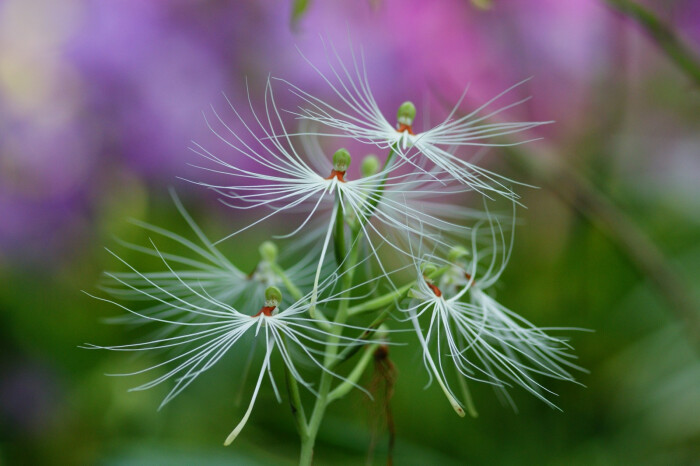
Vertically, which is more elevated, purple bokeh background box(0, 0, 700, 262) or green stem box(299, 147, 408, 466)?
purple bokeh background box(0, 0, 700, 262)

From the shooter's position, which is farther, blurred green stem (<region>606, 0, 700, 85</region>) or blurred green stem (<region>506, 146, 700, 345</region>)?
blurred green stem (<region>506, 146, 700, 345</region>)

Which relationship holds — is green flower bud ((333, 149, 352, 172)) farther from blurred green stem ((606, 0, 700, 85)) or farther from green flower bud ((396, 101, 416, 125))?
blurred green stem ((606, 0, 700, 85))

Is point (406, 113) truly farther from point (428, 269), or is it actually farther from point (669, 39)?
point (669, 39)

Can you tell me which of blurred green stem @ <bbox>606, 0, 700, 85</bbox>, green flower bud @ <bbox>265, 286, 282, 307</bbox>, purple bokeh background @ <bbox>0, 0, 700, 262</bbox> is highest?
purple bokeh background @ <bbox>0, 0, 700, 262</bbox>

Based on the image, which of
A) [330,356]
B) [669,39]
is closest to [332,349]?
[330,356]

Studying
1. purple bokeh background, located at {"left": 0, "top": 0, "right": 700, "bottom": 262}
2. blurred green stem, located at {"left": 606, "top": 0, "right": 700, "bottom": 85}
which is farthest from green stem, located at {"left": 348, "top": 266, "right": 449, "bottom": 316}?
purple bokeh background, located at {"left": 0, "top": 0, "right": 700, "bottom": 262}

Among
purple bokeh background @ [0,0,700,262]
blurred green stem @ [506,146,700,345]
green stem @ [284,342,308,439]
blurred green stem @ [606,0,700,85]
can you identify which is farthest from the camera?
purple bokeh background @ [0,0,700,262]

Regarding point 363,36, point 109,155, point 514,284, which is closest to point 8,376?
point 109,155

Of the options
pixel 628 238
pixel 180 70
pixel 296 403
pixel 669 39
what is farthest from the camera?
pixel 180 70

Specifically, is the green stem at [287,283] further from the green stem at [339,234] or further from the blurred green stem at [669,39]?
the blurred green stem at [669,39]
